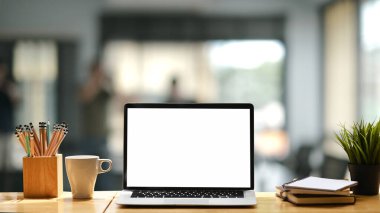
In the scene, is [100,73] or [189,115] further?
[100,73]

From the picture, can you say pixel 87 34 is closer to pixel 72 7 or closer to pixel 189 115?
pixel 72 7

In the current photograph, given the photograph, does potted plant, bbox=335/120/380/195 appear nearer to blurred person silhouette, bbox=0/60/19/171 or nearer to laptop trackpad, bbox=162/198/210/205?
laptop trackpad, bbox=162/198/210/205

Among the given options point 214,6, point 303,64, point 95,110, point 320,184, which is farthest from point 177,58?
point 320,184

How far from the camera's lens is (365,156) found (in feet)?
4.64

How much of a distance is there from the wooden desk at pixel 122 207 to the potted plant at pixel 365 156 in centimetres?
4

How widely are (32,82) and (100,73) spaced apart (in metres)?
0.91

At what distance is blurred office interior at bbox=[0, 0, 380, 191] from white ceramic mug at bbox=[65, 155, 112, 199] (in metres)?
4.01

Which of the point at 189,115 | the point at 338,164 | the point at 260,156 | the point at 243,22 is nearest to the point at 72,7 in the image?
the point at 243,22

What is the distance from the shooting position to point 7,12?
18.0 feet

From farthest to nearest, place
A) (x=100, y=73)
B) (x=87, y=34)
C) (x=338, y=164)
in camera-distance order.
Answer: (x=87, y=34)
(x=100, y=73)
(x=338, y=164)

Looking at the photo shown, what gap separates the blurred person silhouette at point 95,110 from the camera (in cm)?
521

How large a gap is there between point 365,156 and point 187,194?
1.71 feet

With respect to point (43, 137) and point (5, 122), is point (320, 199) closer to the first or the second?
point (43, 137)

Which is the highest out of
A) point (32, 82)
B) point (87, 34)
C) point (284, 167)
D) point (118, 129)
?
point (87, 34)
